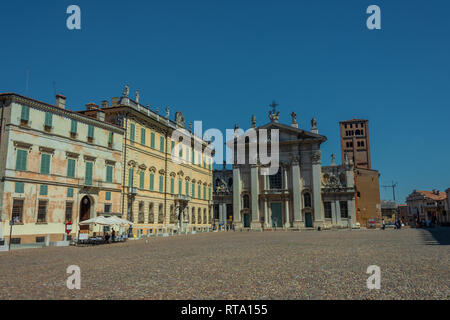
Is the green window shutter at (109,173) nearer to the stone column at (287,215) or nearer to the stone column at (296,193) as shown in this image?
the stone column at (296,193)

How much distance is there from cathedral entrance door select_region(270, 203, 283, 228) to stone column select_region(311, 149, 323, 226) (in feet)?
17.5

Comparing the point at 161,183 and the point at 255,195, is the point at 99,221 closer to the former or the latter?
the point at 161,183

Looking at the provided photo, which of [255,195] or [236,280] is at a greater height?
[255,195]

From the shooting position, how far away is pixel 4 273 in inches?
412

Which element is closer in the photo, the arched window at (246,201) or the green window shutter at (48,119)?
the green window shutter at (48,119)

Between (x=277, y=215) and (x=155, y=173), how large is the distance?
81.8ft

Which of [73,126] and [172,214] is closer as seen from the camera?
[73,126]

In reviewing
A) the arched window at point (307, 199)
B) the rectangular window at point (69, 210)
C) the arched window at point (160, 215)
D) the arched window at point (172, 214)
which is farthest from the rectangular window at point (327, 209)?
the rectangular window at point (69, 210)

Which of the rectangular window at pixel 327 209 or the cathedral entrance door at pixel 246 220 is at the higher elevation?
the rectangular window at pixel 327 209

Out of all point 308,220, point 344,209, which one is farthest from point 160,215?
point 344,209

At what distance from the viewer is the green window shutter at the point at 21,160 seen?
23.3 meters

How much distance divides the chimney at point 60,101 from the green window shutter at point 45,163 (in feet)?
15.1

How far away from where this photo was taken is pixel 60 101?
28.0m
